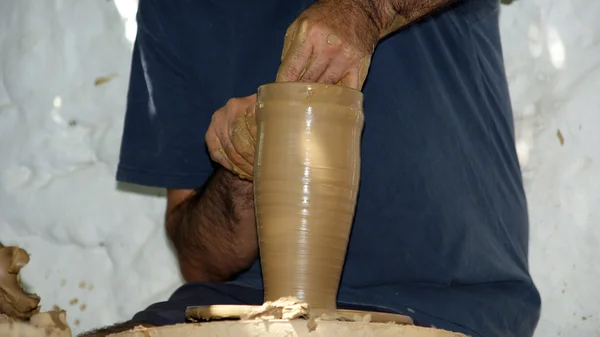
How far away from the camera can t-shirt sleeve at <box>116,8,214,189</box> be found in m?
2.24

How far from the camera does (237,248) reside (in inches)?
85.3

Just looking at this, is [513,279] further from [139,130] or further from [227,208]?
[139,130]

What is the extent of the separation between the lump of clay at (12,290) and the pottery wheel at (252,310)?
9.8 inches

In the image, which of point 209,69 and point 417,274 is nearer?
point 417,274

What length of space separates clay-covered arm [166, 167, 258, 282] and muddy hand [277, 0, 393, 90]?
2.15 feet

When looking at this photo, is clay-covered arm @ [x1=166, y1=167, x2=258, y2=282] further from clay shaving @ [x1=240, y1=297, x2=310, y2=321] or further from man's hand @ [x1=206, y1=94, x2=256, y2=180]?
clay shaving @ [x1=240, y1=297, x2=310, y2=321]

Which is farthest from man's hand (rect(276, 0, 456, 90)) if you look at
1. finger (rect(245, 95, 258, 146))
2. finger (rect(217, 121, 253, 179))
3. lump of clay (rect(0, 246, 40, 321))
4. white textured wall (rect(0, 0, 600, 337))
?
white textured wall (rect(0, 0, 600, 337))

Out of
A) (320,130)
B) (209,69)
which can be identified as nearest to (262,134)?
(320,130)

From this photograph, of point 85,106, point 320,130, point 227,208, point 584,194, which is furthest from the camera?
point 85,106

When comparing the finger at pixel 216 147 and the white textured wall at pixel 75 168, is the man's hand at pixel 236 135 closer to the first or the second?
the finger at pixel 216 147

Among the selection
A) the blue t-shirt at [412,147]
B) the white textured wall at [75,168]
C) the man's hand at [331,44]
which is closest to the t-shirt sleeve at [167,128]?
the blue t-shirt at [412,147]

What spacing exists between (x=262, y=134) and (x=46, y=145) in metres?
1.61

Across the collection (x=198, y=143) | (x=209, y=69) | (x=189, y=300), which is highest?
(x=209, y=69)

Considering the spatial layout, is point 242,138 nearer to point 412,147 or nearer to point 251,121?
point 251,121
